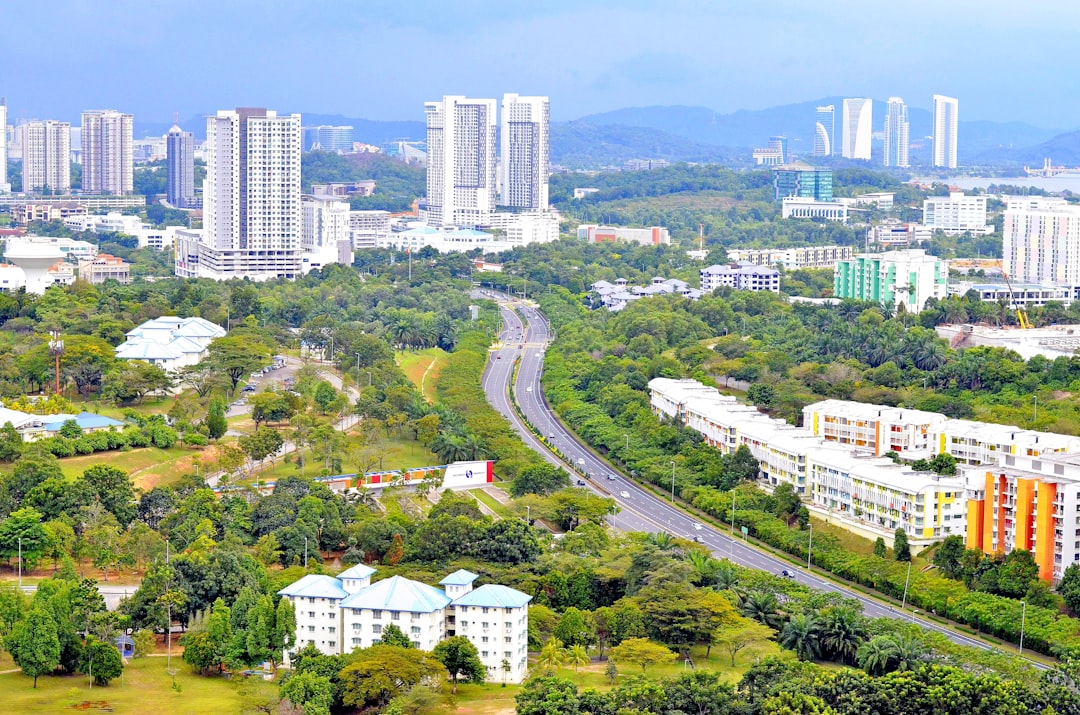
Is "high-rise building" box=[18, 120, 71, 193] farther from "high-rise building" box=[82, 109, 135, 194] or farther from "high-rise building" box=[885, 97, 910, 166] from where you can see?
"high-rise building" box=[885, 97, 910, 166]

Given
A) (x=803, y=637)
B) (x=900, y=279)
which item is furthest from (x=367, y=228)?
(x=803, y=637)

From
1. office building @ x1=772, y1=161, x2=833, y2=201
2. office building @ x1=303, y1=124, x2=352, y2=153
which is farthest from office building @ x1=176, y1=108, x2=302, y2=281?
office building @ x1=303, y1=124, x2=352, y2=153

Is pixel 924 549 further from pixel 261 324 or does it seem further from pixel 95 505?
pixel 261 324

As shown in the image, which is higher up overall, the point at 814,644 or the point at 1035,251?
the point at 1035,251

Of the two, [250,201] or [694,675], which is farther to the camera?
[250,201]

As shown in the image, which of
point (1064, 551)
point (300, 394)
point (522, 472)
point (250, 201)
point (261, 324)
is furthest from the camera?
point (250, 201)

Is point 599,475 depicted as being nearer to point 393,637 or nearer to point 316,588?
point 316,588

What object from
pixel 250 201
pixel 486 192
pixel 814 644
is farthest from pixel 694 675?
pixel 486 192
